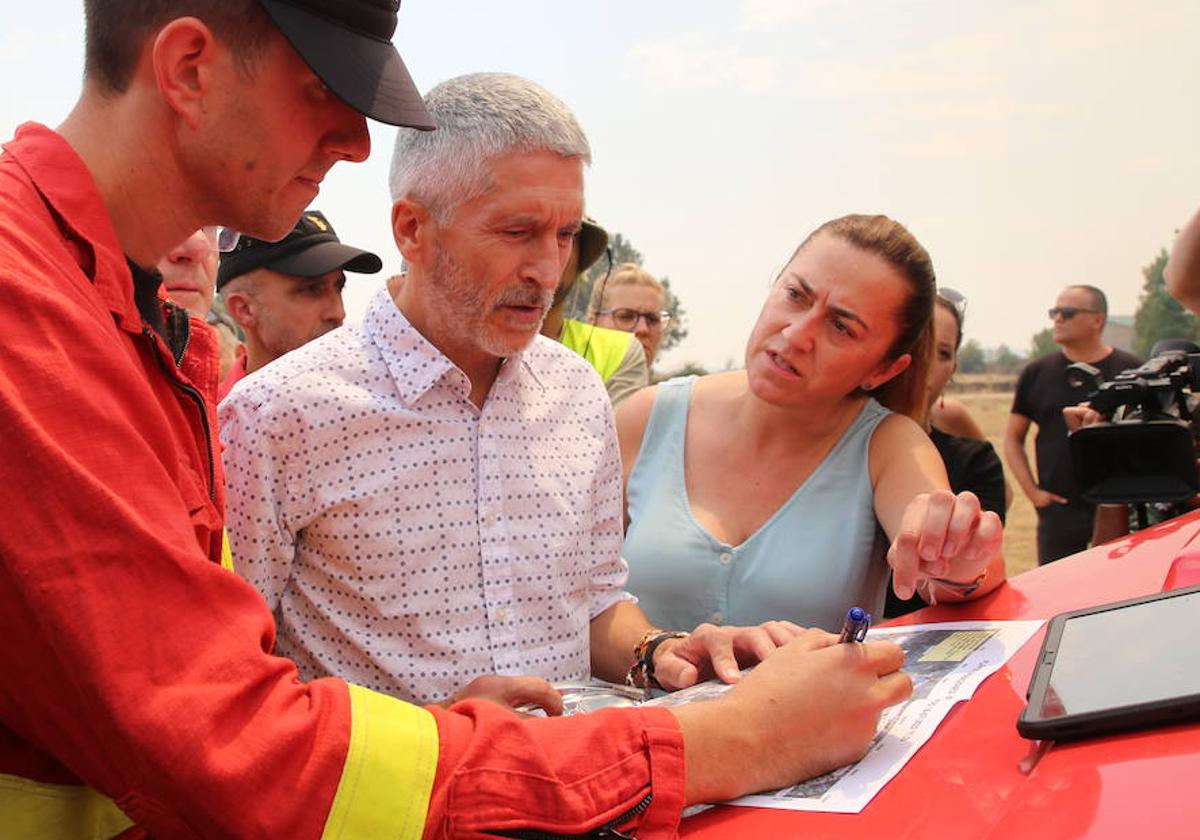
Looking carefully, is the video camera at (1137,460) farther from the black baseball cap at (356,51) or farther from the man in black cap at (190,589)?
the black baseball cap at (356,51)

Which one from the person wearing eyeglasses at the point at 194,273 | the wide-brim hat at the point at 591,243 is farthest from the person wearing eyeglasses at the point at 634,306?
the person wearing eyeglasses at the point at 194,273

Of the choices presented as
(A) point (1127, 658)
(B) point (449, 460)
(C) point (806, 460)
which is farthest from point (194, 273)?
(A) point (1127, 658)

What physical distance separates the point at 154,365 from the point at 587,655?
3.92 ft

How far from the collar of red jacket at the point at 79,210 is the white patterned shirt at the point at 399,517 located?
0.70 metres

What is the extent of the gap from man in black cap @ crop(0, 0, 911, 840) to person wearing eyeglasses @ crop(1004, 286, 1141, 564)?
537cm

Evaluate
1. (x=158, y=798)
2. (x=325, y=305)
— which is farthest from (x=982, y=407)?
(x=158, y=798)

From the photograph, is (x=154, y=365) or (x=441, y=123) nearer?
(x=154, y=365)

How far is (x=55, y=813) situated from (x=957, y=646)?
48.2 inches

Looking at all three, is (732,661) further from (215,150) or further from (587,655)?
(215,150)

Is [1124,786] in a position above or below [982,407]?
above

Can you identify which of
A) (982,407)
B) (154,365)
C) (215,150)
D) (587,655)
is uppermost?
(215,150)

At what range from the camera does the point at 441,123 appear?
2059 mm

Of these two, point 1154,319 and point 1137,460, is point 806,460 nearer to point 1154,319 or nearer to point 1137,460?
point 1137,460

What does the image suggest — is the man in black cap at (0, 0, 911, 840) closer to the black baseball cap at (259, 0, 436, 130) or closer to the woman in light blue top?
the black baseball cap at (259, 0, 436, 130)
